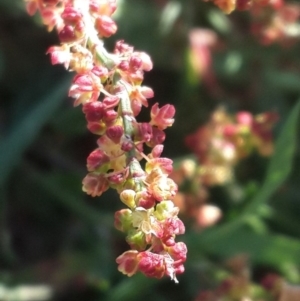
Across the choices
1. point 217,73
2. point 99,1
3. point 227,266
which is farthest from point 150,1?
point 99,1

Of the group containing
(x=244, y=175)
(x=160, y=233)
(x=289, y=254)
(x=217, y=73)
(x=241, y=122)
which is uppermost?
(x=217, y=73)

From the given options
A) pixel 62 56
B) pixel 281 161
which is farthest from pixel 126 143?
pixel 281 161

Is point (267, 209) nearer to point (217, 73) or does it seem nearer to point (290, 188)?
point (290, 188)

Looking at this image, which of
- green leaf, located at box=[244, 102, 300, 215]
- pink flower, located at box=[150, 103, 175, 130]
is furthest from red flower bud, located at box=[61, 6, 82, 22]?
green leaf, located at box=[244, 102, 300, 215]

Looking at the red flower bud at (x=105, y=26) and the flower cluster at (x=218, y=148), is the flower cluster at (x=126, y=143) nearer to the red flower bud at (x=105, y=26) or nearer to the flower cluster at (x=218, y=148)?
the red flower bud at (x=105, y=26)

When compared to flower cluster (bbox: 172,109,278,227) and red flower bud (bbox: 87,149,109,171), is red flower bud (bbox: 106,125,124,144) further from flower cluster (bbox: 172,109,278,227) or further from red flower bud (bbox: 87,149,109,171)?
flower cluster (bbox: 172,109,278,227)
